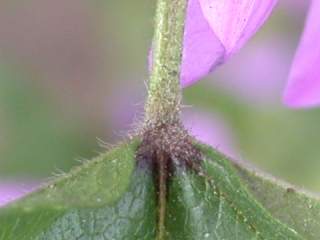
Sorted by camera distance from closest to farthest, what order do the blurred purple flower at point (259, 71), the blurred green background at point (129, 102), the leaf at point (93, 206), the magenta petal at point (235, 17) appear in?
the leaf at point (93, 206) < the magenta petal at point (235, 17) < the blurred green background at point (129, 102) < the blurred purple flower at point (259, 71)

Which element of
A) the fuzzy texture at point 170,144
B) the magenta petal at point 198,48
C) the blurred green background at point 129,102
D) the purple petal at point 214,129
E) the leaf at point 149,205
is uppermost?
the magenta petal at point 198,48

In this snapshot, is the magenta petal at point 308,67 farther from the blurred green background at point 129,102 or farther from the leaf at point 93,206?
the blurred green background at point 129,102

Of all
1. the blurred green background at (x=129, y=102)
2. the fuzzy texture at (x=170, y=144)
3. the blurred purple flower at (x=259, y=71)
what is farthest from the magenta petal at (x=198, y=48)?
the blurred purple flower at (x=259, y=71)

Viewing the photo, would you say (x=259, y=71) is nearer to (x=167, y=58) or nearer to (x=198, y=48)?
(x=198, y=48)

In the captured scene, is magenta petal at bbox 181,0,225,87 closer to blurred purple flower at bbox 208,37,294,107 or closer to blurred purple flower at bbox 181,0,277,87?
blurred purple flower at bbox 181,0,277,87

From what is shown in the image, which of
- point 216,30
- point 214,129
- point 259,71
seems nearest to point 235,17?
point 216,30

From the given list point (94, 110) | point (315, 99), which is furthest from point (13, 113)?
point (315, 99)
